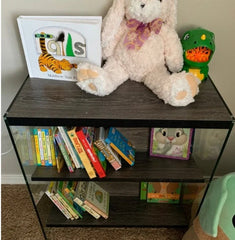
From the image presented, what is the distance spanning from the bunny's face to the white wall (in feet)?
0.42

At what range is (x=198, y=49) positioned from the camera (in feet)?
3.57

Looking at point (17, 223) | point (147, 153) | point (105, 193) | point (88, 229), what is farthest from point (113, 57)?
point (17, 223)

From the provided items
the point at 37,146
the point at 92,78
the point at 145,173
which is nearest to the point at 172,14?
the point at 92,78

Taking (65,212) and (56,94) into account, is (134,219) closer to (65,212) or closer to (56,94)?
(65,212)

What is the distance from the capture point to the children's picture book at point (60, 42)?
104 cm

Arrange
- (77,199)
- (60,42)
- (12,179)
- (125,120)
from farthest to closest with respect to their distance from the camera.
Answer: (12,179) < (77,199) < (60,42) < (125,120)

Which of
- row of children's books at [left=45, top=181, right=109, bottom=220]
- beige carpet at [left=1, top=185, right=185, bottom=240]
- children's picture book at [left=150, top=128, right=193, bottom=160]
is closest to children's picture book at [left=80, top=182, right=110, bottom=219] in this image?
row of children's books at [left=45, top=181, right=109, bottom=220]

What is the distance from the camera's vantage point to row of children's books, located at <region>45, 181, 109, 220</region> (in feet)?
4.47

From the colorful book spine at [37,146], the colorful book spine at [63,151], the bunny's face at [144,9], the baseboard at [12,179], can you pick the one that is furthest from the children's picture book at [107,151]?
the baseboard at [12,179]

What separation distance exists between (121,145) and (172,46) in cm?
43

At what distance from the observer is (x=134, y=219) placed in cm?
145

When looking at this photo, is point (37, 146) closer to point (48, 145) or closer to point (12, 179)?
point (48, 145)

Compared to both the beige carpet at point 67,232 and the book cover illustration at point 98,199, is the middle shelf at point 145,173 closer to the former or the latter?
the book cover illustration at point 98,199

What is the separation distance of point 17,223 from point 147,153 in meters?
0.73
